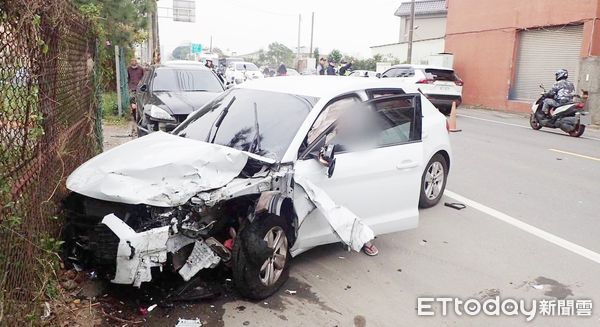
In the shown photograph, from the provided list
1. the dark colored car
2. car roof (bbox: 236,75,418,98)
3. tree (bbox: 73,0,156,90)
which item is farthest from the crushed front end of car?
tree (bbox: 73,0,156,90)

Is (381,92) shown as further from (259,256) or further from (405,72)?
(405,72)

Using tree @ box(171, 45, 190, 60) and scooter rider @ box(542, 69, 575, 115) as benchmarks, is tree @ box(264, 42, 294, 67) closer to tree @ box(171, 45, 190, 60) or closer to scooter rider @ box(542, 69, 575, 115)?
tree @ box(171, 45, 190, 60)

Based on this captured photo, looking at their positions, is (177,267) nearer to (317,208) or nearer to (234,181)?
(234,181)

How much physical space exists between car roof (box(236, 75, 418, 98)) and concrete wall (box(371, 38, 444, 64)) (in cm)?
2573

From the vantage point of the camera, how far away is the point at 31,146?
3.47m

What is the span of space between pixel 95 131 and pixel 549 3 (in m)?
17.9

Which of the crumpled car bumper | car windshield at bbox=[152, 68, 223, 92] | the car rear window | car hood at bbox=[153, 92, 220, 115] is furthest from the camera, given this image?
the car rear window

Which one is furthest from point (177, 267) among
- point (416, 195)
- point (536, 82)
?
point (536, 82)

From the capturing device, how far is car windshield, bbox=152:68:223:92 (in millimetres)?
10280

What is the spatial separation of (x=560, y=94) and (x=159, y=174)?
41.4ft

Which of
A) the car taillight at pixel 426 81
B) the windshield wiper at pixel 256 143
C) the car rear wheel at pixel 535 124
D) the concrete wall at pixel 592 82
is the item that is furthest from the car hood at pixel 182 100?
the concrete wall at pixel 592 82

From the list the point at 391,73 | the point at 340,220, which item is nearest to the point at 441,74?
the point at 391,73

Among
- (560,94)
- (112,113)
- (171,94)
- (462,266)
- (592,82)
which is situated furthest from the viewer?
(592,82)

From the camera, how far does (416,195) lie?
4910 millimetres
